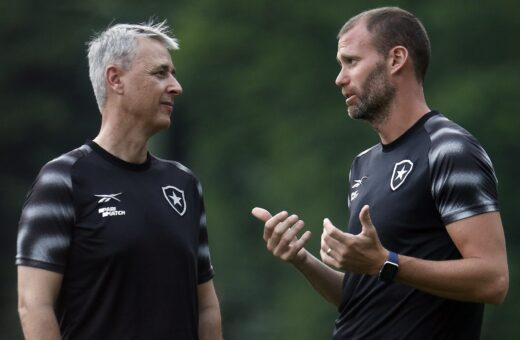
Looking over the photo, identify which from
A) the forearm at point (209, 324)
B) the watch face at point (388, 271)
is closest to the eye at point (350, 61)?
the watch face at point (388, 271)

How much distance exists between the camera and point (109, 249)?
443cm

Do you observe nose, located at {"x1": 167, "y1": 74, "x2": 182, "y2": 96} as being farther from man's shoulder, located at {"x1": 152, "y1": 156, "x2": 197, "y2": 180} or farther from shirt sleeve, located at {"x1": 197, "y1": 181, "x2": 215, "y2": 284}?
shirt sleeve, located at {"x1": 197, "y1": 181, "x2": 215, "y2": 284}

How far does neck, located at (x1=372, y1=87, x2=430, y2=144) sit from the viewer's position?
4602mm

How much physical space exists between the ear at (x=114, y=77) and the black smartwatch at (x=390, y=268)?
1252mm

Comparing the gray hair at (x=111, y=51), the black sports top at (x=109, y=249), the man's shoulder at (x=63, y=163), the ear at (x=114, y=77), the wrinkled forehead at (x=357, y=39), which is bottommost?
the black sports top at (x=109, y=249)

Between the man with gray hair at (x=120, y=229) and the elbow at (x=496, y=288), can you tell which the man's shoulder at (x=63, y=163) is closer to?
the man with gray hair at (x=120, y=229)

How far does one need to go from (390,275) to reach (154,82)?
1220mm

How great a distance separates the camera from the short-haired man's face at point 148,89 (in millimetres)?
4723

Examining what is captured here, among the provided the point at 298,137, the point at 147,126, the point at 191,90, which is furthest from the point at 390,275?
the point at 191,90

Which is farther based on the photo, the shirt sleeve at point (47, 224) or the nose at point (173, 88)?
the nose at point (173, 88)

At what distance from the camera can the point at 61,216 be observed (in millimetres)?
4387

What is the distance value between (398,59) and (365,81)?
144mm

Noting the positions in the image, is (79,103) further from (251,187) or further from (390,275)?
(390,275)

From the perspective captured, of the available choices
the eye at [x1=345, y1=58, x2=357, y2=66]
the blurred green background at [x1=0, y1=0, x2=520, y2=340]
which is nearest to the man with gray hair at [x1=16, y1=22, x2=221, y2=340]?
the eye at [x1=345, y1=58, x2=357, y2=66]
